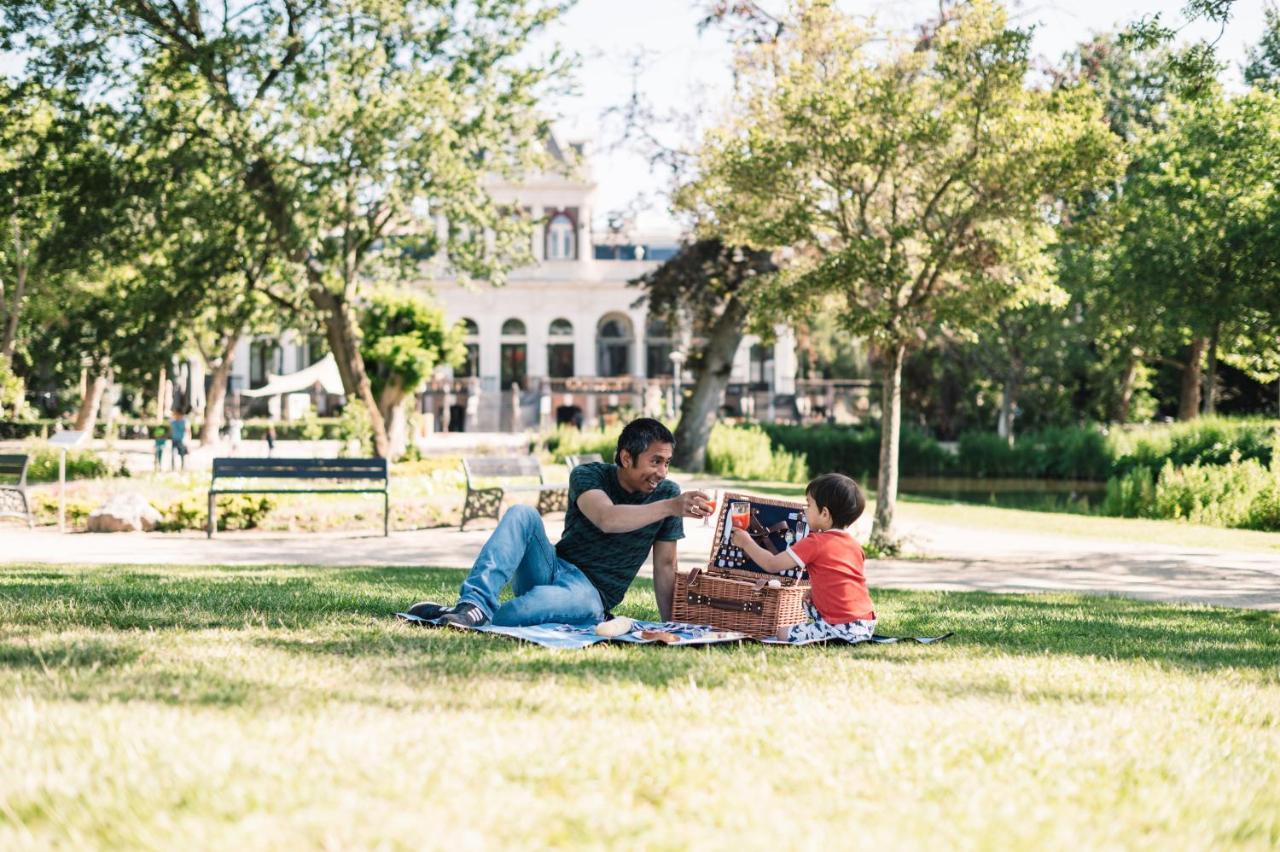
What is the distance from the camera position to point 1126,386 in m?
39.7

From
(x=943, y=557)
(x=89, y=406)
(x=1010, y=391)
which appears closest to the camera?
(x=943, y=557)

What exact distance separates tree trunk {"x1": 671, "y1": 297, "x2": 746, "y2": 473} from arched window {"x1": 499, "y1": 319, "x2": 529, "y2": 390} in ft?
131

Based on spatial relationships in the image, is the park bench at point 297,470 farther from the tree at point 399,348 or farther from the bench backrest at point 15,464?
the tree at point 399,348

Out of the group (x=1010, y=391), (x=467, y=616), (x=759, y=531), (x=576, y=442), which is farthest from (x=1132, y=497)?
(x=1010, y=391)

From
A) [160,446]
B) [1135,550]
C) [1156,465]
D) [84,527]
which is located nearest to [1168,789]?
[1135,550]

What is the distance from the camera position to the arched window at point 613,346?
68688mm

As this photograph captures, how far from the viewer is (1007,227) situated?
43.5 feet

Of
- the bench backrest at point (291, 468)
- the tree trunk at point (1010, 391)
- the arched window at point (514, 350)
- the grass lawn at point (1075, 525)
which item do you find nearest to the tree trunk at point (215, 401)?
the grass lawn at point (1075, 525)

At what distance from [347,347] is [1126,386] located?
25603 mm

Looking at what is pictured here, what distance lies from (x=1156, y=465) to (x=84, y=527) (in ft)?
58.1

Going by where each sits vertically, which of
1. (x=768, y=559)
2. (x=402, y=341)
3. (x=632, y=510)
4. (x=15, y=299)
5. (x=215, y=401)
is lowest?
(x=768, y=559)

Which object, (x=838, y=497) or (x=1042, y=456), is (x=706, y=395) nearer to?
(x=1042, y=456)

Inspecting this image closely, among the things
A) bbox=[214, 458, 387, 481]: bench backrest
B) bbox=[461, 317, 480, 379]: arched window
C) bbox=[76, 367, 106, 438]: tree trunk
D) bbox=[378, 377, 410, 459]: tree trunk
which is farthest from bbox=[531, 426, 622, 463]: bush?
bbox=[461, 317, 480, 379]: arched window

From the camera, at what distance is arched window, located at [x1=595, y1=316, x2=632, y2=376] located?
225 feet
